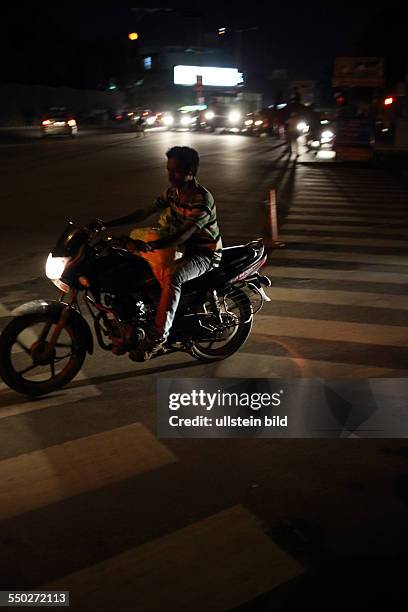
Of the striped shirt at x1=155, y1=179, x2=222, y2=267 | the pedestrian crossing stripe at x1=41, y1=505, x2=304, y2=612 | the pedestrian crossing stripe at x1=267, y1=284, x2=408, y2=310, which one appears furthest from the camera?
the pedestrian crossing stripe at x1=267, y1=284, x2=408, y2=310

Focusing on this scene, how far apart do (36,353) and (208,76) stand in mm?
112668

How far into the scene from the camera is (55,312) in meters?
5.44

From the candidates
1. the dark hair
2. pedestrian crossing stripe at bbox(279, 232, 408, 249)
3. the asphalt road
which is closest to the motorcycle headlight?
pedestrian crossing stripe at bbox(279, 232, 408, 249)

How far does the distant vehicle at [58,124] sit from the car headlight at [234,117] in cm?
1331

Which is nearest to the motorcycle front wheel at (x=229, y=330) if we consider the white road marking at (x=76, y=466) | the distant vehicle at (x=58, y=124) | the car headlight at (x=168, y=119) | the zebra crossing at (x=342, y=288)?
the zebra crossing at (x=342, y=288)

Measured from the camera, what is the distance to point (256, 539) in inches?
145

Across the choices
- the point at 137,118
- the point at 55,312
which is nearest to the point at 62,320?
the point at 55,312

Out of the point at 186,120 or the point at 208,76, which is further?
the point at 208,76

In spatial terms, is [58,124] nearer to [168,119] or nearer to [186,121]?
[186,121]

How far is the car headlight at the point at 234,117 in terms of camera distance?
52.5 m

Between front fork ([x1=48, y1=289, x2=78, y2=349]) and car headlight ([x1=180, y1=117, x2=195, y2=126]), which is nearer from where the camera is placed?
front fork ([x1=48, y1=289, x2=78, y2=349])

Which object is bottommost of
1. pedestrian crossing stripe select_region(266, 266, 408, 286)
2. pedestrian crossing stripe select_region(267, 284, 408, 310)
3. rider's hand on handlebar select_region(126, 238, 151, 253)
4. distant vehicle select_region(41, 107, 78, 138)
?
pedestrian crossing stripe select_region(267, 284, 408, 310)

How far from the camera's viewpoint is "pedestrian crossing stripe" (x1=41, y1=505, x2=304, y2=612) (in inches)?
127

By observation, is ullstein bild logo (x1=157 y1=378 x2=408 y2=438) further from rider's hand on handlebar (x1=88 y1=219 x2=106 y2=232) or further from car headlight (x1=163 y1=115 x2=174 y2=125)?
car headlight (x1=163 y1=115 x2=174 y2=125)
